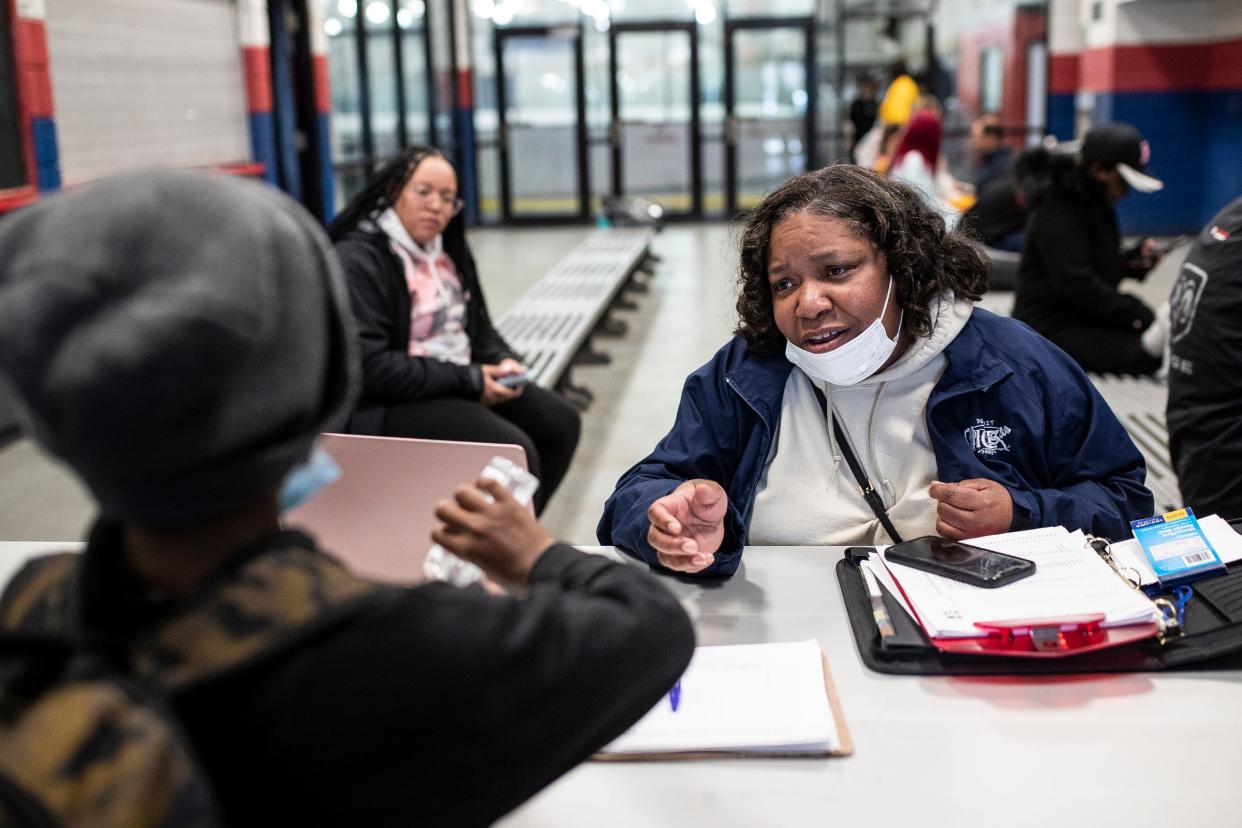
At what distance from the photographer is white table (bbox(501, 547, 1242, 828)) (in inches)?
50.4

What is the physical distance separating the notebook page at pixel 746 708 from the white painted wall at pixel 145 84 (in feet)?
18.1

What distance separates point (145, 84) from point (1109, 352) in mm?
5942

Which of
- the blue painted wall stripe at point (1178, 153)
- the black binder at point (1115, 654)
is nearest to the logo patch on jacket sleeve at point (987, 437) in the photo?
the black binder at point (1115, 654)

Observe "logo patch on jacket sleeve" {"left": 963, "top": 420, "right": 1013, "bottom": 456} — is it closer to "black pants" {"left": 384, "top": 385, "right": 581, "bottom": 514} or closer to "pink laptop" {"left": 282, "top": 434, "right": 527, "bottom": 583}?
"pink laptop" {"left": 282, "top": 434, "right": 527, "bottom": 583}

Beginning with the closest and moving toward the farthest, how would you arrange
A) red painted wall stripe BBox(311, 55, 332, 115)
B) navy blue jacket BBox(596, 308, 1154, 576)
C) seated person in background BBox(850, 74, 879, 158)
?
navy blue jacket BBox(596, 308, 1154, 576) → red painted wall stripe BBox(311, 55, 332, 115) → seated person in background BBox(850, 74, 879, 158)

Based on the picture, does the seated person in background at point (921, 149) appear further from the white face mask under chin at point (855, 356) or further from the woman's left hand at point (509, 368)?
the white face mask under chin at point (855, 356)

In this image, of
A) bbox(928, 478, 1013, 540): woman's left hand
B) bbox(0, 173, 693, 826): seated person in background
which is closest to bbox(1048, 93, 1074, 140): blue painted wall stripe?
bbox(928, 478, 1013, 540): woman's left hand

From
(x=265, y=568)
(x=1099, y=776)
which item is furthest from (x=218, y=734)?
(x=1099, y=776)

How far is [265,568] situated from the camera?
82 cm

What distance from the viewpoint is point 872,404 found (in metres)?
2.13

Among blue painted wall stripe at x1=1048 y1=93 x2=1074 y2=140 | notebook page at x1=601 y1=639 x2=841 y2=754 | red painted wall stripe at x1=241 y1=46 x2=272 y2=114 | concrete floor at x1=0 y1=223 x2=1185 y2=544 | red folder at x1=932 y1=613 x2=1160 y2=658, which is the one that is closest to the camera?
notebook page at x1=601 y1=639 x2=841 y2=754

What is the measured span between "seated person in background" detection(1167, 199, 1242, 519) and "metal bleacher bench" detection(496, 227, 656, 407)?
218 cm

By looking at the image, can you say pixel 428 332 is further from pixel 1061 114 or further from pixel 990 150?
pixel 1061 114

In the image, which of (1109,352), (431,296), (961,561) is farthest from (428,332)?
(1109,352)
